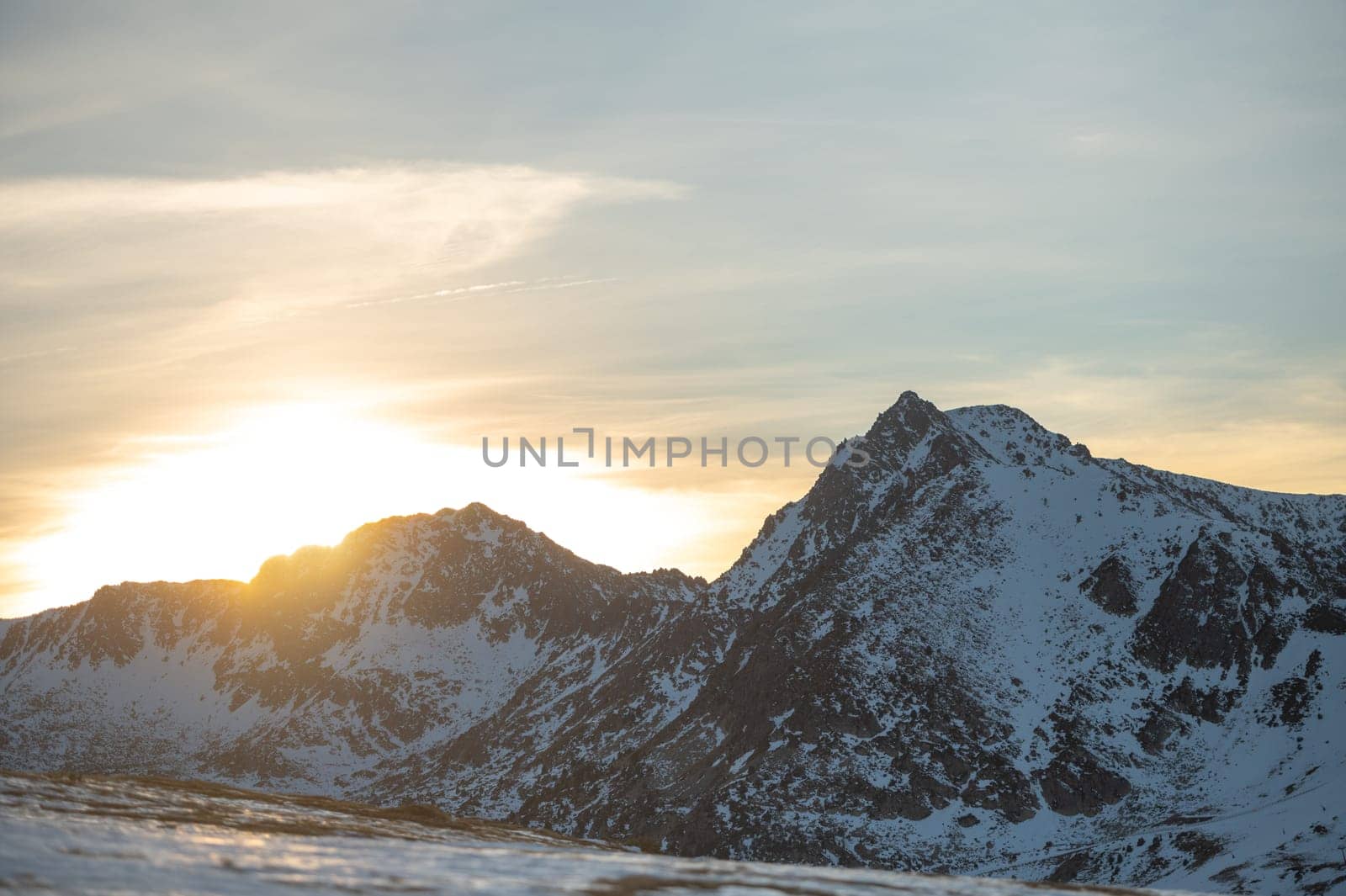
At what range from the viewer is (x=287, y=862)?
27578 millimetres

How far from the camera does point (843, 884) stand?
30.7 m

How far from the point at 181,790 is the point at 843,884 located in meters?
24.1

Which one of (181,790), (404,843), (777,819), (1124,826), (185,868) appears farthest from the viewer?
(777,819)

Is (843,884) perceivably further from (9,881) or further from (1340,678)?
(1340,678)

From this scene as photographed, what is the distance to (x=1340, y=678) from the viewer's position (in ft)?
641

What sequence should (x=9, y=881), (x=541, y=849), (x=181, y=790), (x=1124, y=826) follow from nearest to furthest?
(x=9, y=881) < (x=541, y=849) < (x=181, y=790) < (x=1124, y=826)

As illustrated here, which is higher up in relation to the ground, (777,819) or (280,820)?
(280,820)

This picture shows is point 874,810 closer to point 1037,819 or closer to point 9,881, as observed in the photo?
point 1037,819

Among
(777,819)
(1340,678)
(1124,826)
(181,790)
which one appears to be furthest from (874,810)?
(181,790)

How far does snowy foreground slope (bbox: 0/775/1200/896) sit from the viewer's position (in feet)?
81.8

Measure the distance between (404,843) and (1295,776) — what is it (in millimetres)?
174932

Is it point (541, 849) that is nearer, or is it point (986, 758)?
point (541, 849)

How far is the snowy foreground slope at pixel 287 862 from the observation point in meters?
24.9

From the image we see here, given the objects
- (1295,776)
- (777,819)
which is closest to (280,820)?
(777,819)
